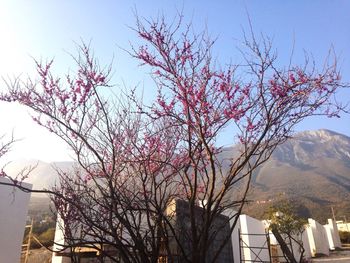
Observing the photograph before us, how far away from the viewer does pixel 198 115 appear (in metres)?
3.17

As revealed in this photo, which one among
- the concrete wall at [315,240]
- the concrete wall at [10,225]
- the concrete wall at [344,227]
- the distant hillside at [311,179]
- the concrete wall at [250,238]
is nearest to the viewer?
the concrete wall at [10,225]

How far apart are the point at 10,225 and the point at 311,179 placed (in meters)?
72.5

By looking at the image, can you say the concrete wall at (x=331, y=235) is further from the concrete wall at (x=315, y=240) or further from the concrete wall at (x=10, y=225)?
the concrete wall at (x=10, y=225)

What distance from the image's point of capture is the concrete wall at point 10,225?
912cm

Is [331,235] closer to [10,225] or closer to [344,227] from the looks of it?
[344,227]

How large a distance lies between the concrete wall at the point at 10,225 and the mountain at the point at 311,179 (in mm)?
21980

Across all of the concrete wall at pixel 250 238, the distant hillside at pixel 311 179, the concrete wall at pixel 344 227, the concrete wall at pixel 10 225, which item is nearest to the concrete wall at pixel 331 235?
the distant hillside at pixel 311 179

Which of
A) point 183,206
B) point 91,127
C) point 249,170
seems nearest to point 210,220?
point 249,170

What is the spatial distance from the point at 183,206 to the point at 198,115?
311cm

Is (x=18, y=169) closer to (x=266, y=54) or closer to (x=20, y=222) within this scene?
(x=20, y=222)

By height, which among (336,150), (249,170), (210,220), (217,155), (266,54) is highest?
(336,150)

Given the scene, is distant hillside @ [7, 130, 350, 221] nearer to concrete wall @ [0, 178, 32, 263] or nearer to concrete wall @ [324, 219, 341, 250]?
concrete wall @ [324, 219, 341, 250]

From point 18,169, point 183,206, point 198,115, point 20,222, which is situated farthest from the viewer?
point 20,222

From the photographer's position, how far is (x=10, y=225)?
9.42 metres
